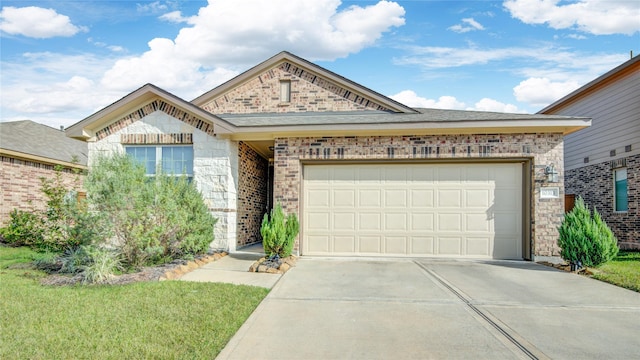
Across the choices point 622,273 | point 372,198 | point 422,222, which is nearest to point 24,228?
point 372,198

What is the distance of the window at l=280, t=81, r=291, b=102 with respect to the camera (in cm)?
1235

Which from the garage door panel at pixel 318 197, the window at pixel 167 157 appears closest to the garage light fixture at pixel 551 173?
the garage door panel at pixel 318 197

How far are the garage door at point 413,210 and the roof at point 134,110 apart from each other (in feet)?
9.18

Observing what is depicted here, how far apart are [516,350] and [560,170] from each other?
6660mm

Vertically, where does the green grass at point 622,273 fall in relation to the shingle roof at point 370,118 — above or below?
below

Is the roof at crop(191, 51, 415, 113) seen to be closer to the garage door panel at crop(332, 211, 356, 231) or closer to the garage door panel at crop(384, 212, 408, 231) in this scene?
the garage door panel at crop(384, 212, 408, 231)

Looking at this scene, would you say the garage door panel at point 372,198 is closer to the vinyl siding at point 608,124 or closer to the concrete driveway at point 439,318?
the concrete driveway at point 439,318

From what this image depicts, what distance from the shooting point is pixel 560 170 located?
893cm

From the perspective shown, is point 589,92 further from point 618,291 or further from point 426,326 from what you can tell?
point 426,326

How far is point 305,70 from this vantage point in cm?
1231

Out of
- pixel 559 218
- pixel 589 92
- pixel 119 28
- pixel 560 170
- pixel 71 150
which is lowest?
pixel 559 218

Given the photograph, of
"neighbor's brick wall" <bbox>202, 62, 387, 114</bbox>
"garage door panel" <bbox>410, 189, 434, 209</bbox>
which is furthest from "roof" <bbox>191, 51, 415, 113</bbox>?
"garage door panel" <bbox>410, 189, 434, 209</bbox>

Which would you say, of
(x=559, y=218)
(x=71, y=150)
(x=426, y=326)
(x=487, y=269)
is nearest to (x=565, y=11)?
(x=559, y=218)

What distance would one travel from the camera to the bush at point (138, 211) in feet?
22.2
